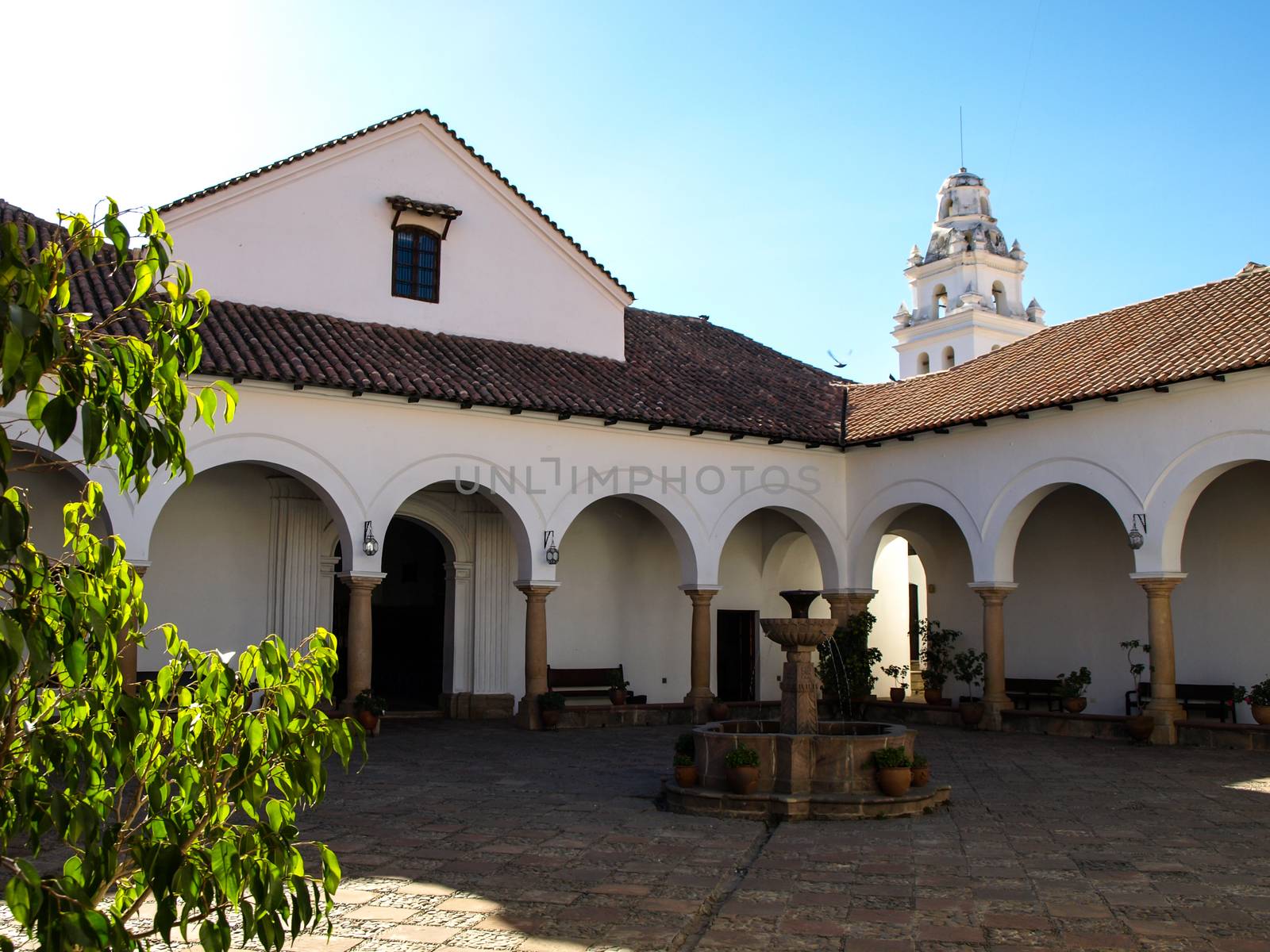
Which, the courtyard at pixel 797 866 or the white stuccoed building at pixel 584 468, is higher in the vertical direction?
the white stuccoed building at pixel 584 468

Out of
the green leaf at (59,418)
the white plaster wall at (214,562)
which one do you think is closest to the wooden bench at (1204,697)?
the white plaster wall at (214,562)

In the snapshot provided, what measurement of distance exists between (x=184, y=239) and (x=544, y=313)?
5847 millimetres

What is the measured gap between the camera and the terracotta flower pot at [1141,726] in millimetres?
15859

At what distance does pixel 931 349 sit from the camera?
1547 inches

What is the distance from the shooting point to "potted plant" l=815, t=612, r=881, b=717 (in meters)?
19.8

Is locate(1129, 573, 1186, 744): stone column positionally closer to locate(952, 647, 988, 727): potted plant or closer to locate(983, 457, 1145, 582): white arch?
locate(983, 457, 1145, 582): white arch

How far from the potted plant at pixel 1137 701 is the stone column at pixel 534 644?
8369mm

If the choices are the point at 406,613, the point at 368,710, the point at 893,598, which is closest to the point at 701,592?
the point at 368,710

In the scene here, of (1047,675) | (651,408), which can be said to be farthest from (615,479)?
(1047,675)

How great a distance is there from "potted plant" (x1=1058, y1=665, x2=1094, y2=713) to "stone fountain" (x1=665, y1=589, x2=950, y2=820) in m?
7.34

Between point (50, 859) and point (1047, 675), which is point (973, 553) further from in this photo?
point (50, 859)

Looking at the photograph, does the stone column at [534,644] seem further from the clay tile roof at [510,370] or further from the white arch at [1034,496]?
the white arch at [1034,496]

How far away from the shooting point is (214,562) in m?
18.1

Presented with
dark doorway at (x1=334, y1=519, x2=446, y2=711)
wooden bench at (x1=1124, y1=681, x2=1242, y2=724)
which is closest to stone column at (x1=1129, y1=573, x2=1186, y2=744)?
wooden bench at (x1=1124, y1=681, x2=1242, y2=724)
